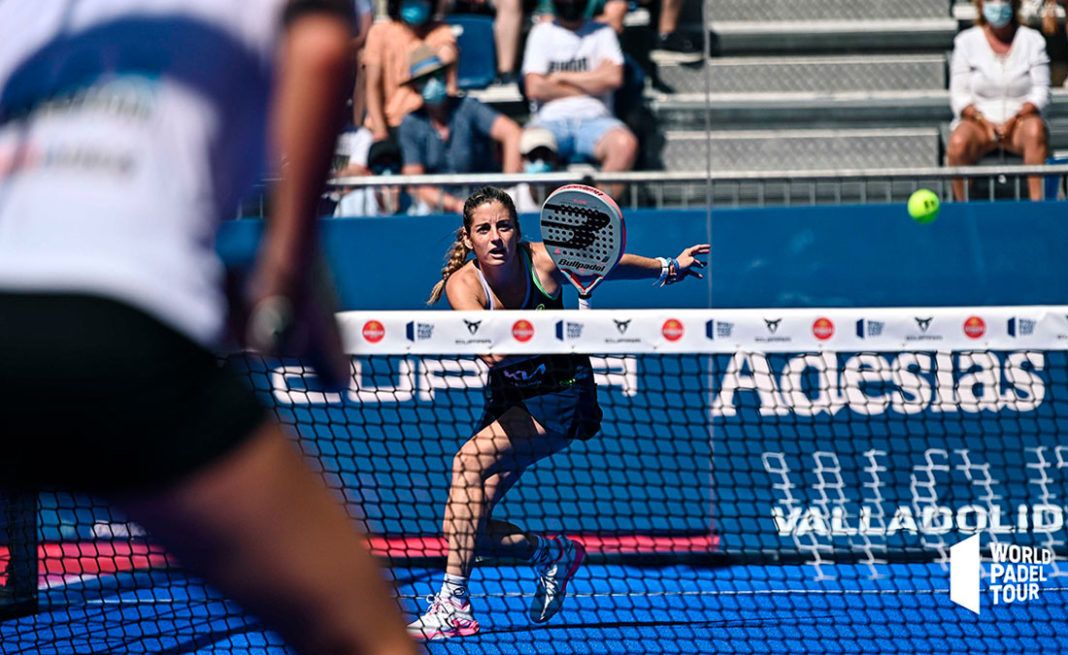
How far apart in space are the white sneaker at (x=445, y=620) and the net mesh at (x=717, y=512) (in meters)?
Result: 0.08

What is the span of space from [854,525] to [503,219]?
2.62 m

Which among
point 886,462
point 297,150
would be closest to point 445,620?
point 886,462

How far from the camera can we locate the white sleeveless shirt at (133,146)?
4.78ft

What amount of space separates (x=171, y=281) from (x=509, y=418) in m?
4.22

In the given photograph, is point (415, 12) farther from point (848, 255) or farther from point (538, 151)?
point (848, 255)

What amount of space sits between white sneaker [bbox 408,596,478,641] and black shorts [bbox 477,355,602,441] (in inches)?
28.7

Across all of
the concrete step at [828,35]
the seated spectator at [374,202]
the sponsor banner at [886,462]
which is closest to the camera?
the sponsor banner at [886,462]

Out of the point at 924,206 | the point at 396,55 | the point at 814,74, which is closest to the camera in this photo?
the point at 924,206

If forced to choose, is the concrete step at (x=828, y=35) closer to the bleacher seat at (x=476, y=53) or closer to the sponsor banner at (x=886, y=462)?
the bleacher seat at (x=476, y=53)

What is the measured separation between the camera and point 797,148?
846cm

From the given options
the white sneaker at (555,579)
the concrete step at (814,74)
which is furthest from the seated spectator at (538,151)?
the white sneaker at (555,579)

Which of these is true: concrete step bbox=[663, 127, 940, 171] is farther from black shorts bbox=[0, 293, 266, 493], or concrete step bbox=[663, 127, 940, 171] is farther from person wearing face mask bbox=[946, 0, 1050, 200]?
black shorts bbox=[0, 293, 266, 493]

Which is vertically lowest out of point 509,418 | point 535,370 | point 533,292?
point 509,418

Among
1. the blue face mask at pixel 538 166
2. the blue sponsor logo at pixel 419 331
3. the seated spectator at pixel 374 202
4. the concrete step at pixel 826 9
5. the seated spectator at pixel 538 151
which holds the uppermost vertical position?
the concrete step at pixel 826 9
